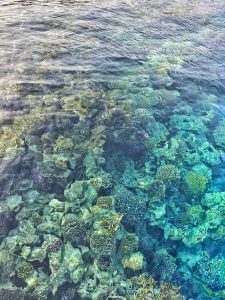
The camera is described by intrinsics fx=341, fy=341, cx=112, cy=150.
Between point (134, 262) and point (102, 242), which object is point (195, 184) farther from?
point (102, 242)

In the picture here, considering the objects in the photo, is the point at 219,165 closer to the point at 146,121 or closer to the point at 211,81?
the point at 146,121

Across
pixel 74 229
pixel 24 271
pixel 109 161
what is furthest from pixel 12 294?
pixel 109 161

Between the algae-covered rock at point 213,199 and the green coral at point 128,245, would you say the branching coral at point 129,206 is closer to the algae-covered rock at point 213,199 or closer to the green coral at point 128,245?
the green coral at point 128,245

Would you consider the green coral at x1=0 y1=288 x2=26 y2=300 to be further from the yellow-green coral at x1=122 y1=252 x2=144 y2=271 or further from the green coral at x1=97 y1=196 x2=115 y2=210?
the green coral at x1=97 y1=196 x2=115 y2=210

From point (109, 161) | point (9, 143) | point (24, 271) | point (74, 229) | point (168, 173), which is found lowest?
point (24, 271)

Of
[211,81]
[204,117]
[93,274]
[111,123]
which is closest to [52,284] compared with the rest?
[93,274]

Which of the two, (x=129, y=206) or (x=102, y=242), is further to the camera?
(x=129, y=206)

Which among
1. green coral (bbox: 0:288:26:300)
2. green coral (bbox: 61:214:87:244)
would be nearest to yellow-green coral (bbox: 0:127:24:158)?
green coral (bbox: 61:214:87:244)
